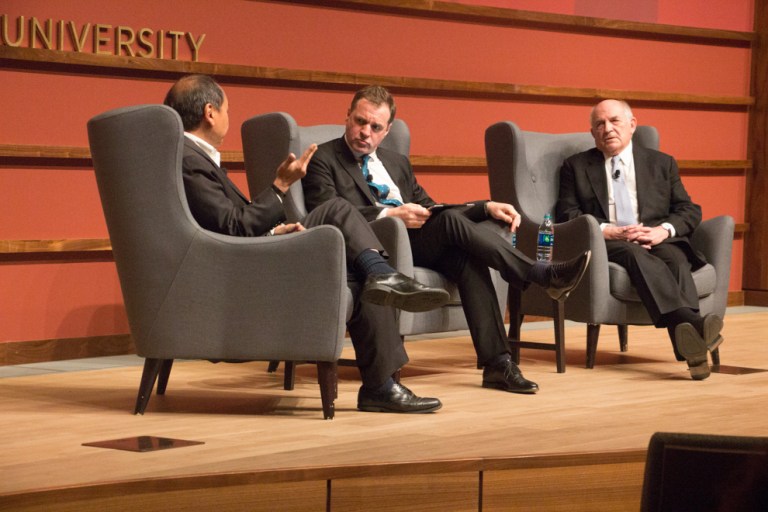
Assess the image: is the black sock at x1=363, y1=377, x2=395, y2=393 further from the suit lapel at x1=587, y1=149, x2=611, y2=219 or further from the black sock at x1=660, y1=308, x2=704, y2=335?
the suit lapel at x1=587, y1=149, x2=611, y2=219

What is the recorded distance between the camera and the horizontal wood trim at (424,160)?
16.0 ft

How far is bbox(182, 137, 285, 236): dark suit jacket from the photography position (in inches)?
135

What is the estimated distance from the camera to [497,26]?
6.51 meters

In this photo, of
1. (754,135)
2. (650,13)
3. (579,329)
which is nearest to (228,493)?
(579,329)

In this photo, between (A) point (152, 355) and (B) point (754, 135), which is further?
(B) point (754, 135)

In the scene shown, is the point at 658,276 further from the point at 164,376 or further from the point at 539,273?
the point at 164,376

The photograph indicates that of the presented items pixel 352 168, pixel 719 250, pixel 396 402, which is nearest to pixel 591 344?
pixel 719 250

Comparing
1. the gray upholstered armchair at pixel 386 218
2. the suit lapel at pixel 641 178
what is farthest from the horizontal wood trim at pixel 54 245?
the suit lapel at pixel 641 178

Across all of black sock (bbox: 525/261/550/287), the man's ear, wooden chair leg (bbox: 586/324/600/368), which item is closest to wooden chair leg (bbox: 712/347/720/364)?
wooden chair leg (bbox: 586/324/600/368)

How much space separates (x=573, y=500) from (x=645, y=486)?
1418 mm

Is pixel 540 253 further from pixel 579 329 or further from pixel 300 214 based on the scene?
pixel 579 329

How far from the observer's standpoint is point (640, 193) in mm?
4984

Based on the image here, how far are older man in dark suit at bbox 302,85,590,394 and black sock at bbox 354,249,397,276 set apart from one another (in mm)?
313

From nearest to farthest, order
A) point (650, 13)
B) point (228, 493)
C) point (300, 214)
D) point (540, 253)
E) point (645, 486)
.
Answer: point (645, 486)
point (228, 493)
point (300, 214)
point (540, 253)
point (650, 13)
